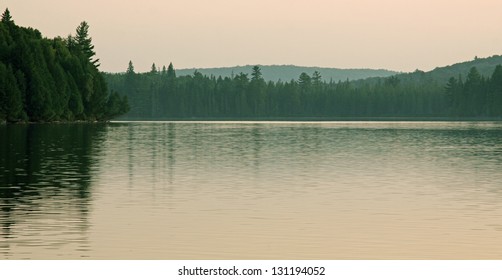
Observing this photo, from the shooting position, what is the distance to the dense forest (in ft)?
447

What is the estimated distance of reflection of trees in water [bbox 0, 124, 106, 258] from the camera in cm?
2492

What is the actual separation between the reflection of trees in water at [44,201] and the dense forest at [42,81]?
245 ft

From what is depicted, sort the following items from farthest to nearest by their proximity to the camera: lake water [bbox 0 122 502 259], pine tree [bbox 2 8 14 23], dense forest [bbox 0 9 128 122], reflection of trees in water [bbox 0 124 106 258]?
pine tree [bbox 2 8 14 23], dense forest [bbox 0 9 128 122], reflection of trees in water [bbox 0 124 106 258], lake water [bbox 0 122 502 259]

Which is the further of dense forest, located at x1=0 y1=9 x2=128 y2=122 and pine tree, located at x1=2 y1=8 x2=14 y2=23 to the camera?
pine tree, located at x1=2 y1=8 x2=14 y2=23

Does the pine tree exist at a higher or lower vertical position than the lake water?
higher

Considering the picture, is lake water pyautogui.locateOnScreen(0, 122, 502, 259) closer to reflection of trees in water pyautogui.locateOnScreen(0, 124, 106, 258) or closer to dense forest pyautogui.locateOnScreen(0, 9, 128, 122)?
reflection of trees in water pyautogui.locateOnScreen(0, 124, 106, 258)

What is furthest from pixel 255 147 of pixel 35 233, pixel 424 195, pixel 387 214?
pixel 35 233

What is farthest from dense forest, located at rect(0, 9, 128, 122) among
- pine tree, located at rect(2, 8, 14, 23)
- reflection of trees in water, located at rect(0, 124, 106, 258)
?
reflection of trees in water, located at rect(0, 124, 106, 258)

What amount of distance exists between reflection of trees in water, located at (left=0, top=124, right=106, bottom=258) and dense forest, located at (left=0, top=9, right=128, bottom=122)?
74575 mm

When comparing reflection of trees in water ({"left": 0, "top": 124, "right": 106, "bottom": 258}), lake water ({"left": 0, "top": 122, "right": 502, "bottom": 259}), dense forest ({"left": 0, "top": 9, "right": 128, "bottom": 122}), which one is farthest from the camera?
dense forest ({"left": 0, "top": 9, "right": 128, "bottom": 122})

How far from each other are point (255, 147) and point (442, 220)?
157 ft

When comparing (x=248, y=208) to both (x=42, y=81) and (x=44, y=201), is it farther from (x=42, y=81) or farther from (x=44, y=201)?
(x=42, y=81)
